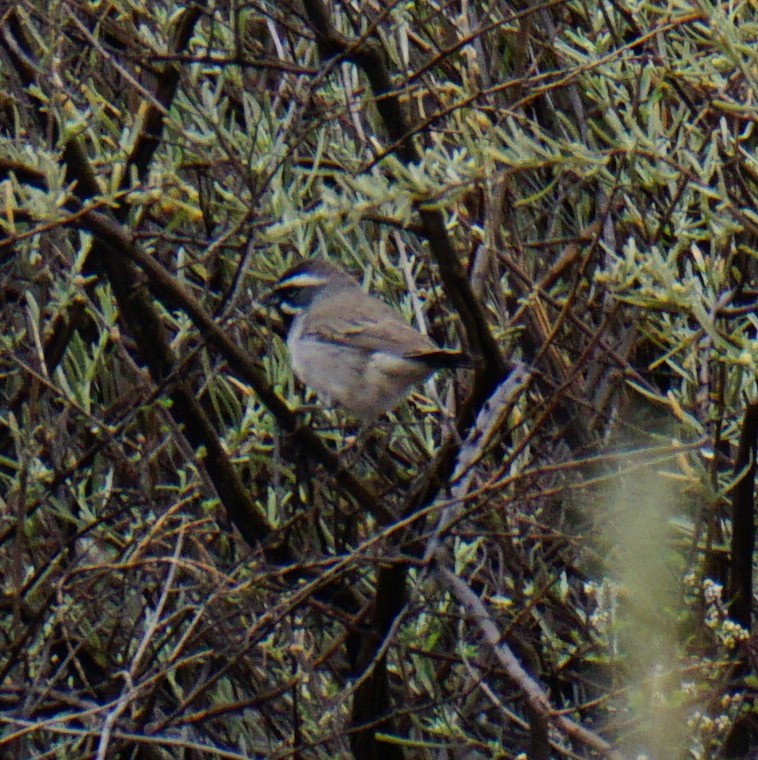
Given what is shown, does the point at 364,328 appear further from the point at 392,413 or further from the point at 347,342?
the point at 392,413

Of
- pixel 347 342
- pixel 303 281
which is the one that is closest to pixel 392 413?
pixel 347 342

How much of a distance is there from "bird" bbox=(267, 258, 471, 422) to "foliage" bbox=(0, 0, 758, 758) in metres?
0.13

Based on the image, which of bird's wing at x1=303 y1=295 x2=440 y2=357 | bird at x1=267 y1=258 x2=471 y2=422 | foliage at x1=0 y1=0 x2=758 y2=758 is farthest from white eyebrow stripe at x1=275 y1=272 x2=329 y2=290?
bird's wing at x1=303 y1=295 x2=440 y2=357

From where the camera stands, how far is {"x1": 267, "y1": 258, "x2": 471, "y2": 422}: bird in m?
5.11

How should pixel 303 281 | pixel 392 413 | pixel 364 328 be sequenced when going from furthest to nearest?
1. pixel 392 413
2. pixel 364 328
3. pixel 303 281

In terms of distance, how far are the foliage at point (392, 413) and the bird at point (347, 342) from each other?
0.41 feet

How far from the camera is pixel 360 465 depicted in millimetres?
5586

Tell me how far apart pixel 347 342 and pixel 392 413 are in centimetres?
36

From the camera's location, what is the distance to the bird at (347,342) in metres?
5.11

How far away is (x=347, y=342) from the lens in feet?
18.9

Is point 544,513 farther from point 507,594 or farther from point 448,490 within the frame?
point 448,490

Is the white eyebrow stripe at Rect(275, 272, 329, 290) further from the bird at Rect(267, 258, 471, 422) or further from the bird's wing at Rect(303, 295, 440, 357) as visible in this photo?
the bird's wing at Rect(303, 295, 440, 357)

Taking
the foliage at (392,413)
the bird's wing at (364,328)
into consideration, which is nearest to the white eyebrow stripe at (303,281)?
the foliage at (392,413)

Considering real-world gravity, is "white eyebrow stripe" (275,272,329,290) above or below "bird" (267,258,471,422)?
above
